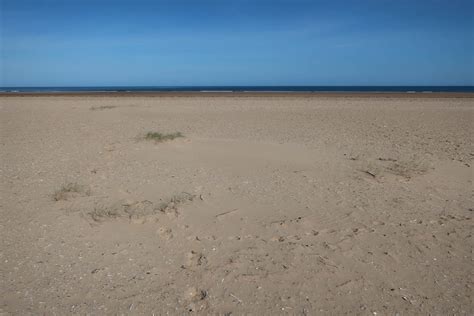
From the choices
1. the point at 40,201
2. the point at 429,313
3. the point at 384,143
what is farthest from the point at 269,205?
the point at 384,143

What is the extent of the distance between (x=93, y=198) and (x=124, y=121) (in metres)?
8.10

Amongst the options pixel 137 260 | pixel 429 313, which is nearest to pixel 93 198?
pixel 137 260

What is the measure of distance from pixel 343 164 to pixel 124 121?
836 cm

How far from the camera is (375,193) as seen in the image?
15.2 ft

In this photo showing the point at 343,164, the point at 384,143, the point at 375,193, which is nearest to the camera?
the point at 375,193

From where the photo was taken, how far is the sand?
2.63 meters

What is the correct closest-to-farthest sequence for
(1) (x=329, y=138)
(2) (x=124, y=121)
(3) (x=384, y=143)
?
1. (3) (x=384, y=143)
2. (1) (x=329, y=138)
3. (2) (x=124, y=121)

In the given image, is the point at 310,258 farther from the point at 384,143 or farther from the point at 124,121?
the point at 124,121

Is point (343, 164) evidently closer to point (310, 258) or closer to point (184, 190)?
point (184, 190)

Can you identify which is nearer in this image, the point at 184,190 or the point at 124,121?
the point at 184,190

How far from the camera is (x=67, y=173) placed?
5.48 m


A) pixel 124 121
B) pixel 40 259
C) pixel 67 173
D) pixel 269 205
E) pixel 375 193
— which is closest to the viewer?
pixel 40 259

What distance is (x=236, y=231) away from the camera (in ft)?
11.9

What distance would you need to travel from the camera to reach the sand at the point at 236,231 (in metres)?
2.63
